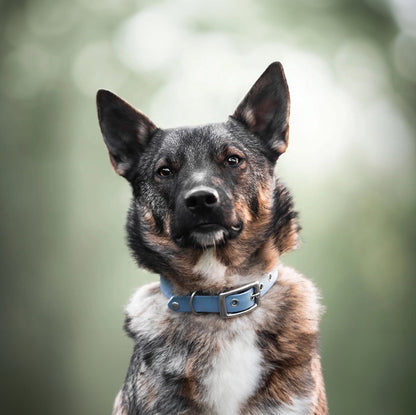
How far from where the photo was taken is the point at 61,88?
5680 millimetres

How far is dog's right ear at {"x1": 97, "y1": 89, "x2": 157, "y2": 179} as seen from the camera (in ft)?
8.96

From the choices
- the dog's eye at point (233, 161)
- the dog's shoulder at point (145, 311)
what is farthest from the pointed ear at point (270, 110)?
the dog's shoulder at point (145, 311)

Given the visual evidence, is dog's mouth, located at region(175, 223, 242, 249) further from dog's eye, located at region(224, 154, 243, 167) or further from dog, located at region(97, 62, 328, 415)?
dog's eye, located at region(224, 154, 243, 167)

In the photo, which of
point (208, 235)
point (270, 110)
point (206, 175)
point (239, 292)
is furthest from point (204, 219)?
point (270, 110)

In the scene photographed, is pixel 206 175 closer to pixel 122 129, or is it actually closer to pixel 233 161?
pixel 233 161

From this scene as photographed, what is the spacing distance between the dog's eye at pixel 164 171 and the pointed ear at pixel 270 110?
55 centimetres

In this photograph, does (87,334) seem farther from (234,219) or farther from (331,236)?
(234,219)

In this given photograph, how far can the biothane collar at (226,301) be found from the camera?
7.90 feet

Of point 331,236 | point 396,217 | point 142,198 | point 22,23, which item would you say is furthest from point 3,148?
point 396,217

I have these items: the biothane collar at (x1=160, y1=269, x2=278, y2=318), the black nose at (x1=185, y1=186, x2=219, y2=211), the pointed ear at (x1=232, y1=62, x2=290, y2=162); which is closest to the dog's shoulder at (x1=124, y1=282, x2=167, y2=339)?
the biothane collar at (x1=160, y1=269, x2=278, y2=318)

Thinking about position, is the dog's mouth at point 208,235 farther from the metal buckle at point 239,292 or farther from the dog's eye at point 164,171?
the dog's eye at point 164,171

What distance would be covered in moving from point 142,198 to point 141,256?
343mm

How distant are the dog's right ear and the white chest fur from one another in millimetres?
1219

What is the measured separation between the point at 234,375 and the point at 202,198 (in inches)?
35.1
